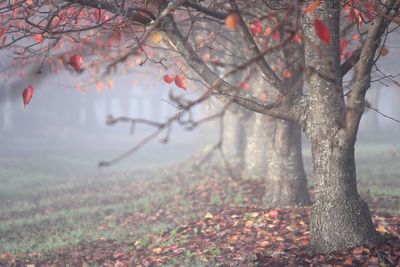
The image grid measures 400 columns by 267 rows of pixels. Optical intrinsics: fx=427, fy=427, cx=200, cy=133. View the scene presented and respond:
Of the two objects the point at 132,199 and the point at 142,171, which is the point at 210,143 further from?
the point at 132,199

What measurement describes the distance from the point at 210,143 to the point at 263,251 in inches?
678

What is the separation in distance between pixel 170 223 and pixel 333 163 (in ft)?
16.1

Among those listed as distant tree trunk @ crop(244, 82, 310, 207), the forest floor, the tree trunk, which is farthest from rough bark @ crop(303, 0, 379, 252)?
distant tree trunk @ crop(244, 82, 310, 207)

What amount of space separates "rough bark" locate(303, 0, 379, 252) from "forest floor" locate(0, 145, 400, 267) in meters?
0.27

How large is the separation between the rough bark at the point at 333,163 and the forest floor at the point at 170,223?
27 centimetres

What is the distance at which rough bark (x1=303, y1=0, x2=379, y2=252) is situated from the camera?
5.73 metres

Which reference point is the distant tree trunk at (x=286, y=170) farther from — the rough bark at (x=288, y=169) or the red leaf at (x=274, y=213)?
the red leaf at (x=274, y=213)

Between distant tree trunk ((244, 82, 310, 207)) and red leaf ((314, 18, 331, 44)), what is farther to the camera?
distant tree trunk ((244, 82, 310, 207))

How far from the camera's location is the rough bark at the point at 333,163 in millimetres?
5727

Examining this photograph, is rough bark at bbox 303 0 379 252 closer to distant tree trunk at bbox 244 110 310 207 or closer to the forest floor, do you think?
the forest floor

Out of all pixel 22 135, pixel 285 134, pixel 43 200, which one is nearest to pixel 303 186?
pixel 285 134

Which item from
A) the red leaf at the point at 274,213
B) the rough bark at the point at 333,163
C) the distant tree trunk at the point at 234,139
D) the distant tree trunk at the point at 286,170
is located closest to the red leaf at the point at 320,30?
the rough bark at the point at 333,163

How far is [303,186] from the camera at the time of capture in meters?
8.92

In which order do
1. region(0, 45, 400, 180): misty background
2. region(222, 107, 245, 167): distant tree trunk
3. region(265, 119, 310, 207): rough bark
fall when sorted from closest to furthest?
region(265, 119, 310, 207): rough bark, region(222, 107, 245, 167): distant tree trunk, region(0, 45, 400, 180): misty background
